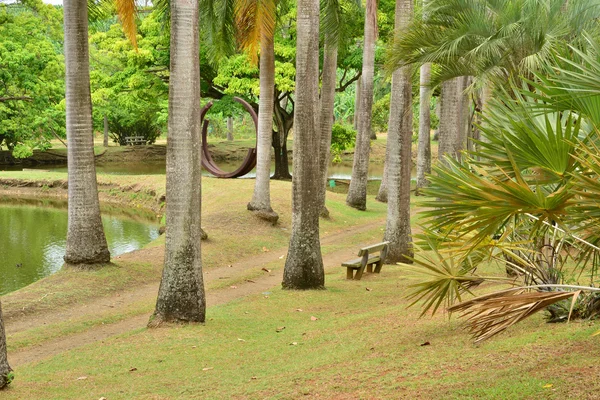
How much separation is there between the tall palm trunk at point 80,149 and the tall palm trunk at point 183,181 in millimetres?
4520

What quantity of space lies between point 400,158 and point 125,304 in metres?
6.73

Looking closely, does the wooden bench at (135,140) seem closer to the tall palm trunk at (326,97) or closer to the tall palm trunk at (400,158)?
the tall palm trunk at (326,97)

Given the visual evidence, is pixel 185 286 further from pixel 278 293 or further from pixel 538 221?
pixel 538 221

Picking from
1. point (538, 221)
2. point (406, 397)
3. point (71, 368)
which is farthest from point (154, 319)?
point (538, 221)

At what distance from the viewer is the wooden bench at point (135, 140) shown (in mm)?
54875

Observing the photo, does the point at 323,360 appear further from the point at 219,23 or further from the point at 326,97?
the point at 326,97

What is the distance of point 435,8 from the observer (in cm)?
1390

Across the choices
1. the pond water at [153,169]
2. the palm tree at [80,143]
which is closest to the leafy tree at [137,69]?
the pond water at [153,169]

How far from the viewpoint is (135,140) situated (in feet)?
181

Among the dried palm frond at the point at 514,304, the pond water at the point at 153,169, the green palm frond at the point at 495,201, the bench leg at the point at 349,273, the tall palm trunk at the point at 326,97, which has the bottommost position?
the bench leg at the point at 349,273

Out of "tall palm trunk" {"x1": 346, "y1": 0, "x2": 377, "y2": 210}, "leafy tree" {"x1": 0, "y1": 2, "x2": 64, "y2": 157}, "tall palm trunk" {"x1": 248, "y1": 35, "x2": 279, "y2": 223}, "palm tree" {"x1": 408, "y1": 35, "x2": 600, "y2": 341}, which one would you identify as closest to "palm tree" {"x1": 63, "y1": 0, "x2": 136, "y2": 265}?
"tall palm trunk" {"x1": 248, "y1": 35, "x2": 279, "y2": 223}

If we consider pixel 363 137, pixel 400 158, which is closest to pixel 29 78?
pixel 363 137

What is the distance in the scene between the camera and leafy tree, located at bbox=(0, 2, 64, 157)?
119ft

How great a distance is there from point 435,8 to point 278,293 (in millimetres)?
6040
